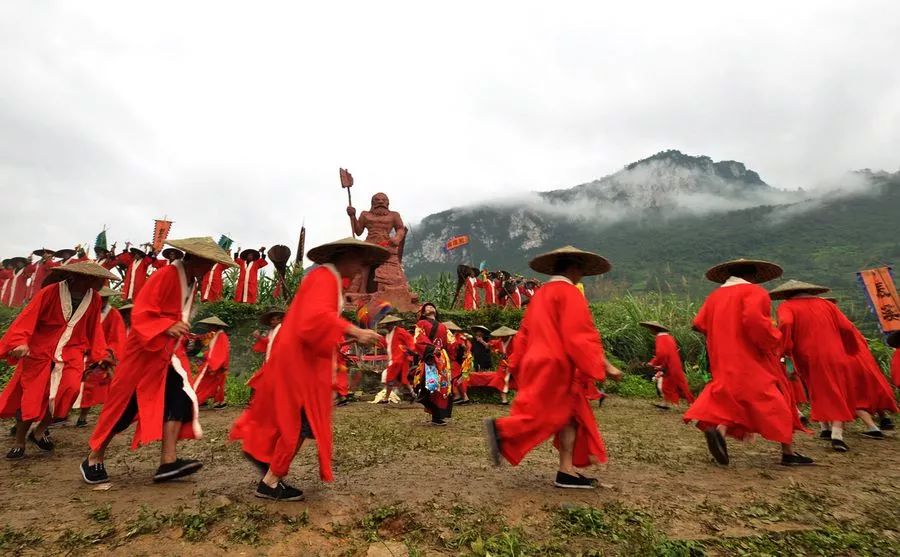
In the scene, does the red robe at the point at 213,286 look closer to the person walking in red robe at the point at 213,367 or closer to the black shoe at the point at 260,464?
the person walking in red robe at the point at 213,367

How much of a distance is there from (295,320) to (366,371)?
25.1ft

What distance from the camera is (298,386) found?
323cm

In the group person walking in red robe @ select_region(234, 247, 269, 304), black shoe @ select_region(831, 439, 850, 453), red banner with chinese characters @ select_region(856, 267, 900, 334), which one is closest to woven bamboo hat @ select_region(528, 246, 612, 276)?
black shoe @ select_region(831, 439, 850, 453)

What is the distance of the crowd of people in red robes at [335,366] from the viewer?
3.28 m

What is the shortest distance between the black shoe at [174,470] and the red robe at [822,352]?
21.0 feet

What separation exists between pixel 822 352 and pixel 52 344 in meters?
8.40

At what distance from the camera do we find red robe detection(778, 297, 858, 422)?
5.30 metres

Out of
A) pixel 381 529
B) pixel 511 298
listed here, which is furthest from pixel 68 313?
pixel 511 298

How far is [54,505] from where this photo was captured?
127 inches

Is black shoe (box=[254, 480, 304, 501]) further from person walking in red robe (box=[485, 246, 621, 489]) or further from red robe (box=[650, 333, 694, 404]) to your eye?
red robe (box=[650, 333, 694, 404])

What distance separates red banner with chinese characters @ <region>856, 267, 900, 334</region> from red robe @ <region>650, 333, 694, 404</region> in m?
4.14

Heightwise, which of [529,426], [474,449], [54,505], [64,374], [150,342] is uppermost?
[150,342]

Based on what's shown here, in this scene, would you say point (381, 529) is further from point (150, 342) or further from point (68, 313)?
point (68, 313)

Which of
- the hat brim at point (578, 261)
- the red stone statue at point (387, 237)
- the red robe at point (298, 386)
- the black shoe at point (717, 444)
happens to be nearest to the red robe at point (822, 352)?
the black shoe at point (717, 444)
